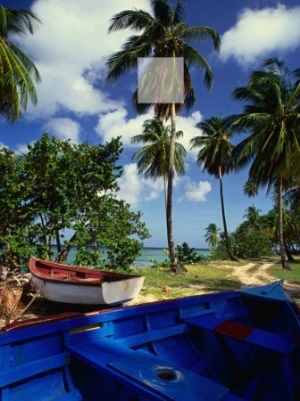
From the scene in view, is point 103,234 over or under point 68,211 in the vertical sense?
under

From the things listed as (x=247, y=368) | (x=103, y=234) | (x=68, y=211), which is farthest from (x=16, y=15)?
(x=247, y=368)

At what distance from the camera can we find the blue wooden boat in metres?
2.29

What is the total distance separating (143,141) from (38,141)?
632 inches

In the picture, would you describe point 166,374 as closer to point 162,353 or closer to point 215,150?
point 162,353

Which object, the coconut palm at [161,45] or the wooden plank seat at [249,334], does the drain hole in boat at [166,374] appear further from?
the coconut palm at [161,45]

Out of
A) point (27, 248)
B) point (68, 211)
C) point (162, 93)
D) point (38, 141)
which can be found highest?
point (162, 93)

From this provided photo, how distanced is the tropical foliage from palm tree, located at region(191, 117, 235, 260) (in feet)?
61.2

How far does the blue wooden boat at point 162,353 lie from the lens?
90.0 inches

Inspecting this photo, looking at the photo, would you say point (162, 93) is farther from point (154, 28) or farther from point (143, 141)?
point (143, 141)

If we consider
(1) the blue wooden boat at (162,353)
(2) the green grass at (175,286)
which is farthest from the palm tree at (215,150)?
(1) the blue wooden boat at (162,353)

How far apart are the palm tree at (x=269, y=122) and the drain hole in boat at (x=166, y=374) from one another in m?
17.1

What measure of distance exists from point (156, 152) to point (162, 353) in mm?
22430

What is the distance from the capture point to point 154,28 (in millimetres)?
15547

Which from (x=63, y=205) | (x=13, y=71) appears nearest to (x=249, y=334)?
(x=63, y=205)
